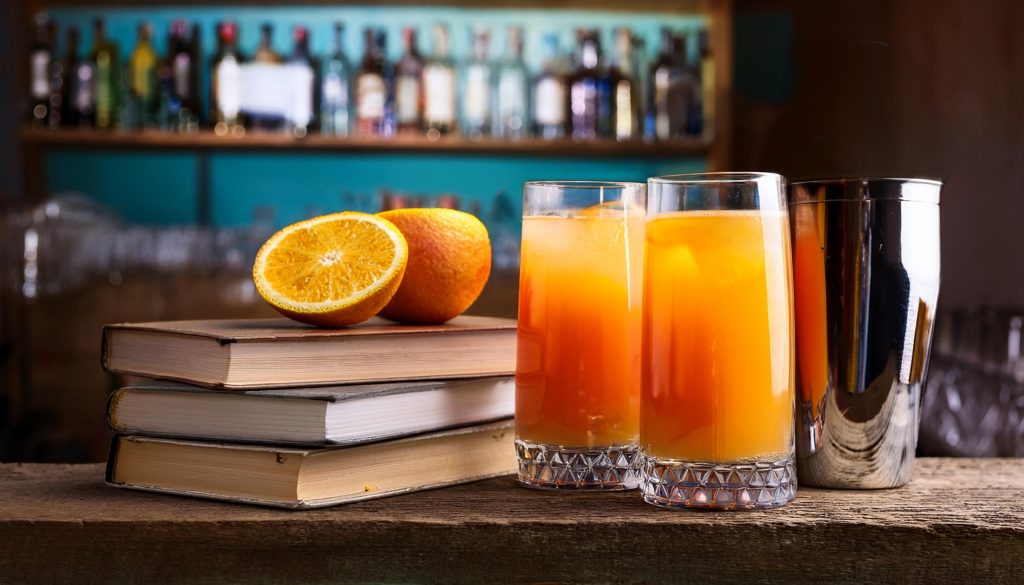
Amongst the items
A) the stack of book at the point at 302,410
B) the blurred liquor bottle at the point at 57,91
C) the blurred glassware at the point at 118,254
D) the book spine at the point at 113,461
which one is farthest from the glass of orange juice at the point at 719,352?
the blurred liquor bottle at the point at 57,91

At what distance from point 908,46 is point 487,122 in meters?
1.16

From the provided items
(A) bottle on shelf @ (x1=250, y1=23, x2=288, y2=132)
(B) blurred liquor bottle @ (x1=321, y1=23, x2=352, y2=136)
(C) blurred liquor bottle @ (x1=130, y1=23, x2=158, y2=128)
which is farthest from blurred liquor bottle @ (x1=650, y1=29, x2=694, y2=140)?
(C) blurred liquor bottle @ (x1=130, y1=23, x2=158, y2=128)

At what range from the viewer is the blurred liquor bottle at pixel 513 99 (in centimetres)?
318

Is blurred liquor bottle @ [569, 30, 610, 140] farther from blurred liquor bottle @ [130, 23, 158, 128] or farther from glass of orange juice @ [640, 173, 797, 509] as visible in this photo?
glass of orange juice @ [640, 173, 797, 509]

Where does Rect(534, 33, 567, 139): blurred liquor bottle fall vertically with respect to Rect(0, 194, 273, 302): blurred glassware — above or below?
above

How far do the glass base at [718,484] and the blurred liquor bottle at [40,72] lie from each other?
297 cm

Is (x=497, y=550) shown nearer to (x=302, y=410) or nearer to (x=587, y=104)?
(x=302, y=410)

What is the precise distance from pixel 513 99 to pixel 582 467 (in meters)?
2.52

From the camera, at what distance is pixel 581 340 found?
29.4 inches

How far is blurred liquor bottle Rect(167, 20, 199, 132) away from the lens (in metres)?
3.21

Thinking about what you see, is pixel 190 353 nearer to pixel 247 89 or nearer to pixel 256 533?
pixel 256 533

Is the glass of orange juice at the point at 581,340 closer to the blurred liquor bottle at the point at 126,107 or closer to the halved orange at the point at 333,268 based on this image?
the halved orange at the point at 333,268

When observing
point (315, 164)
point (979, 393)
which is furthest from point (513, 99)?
point (979, 393)

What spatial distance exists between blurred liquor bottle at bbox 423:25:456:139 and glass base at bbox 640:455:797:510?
8.33 feet
